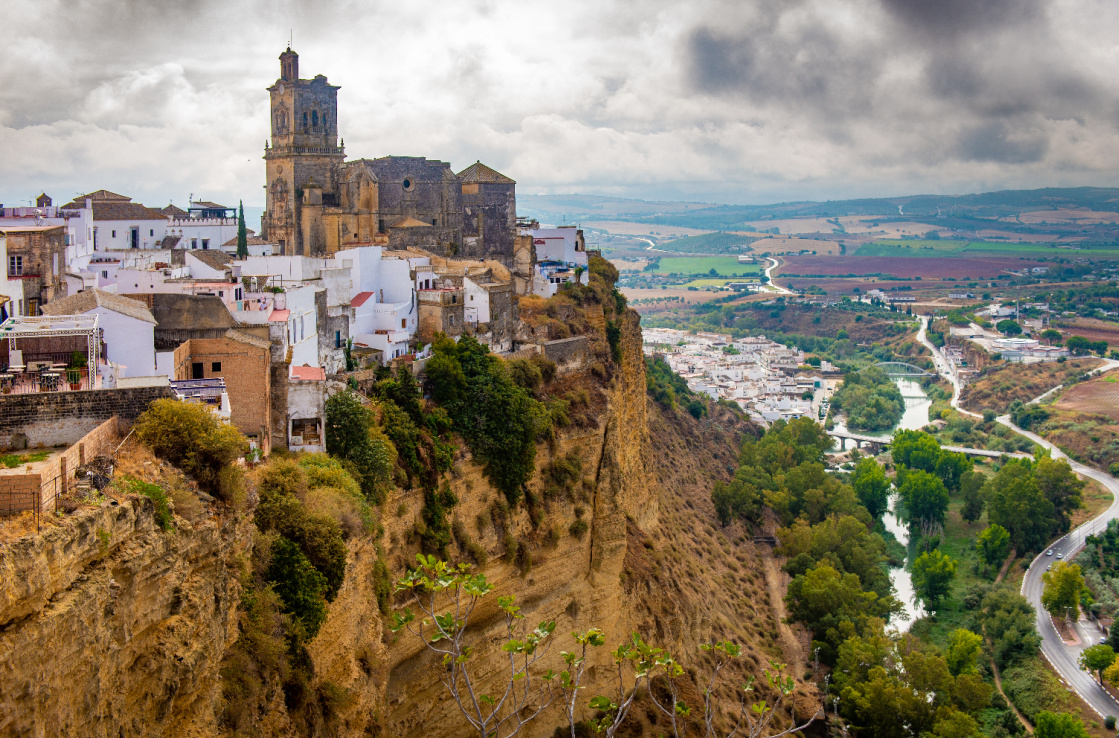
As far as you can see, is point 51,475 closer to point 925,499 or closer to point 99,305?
point 99,305

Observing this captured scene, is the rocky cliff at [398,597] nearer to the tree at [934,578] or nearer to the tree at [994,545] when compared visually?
the tree at [934,578]

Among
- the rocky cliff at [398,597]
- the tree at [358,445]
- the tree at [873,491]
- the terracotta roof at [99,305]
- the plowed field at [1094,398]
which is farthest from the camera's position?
the plowed field at [1094,398]

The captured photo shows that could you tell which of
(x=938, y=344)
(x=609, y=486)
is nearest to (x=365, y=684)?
(x=609, y=486)

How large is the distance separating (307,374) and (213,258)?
1218 cm

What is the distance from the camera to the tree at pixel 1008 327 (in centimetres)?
12006

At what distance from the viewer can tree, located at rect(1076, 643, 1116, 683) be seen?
3866 cm

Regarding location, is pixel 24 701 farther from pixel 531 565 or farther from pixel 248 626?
pixel 531 565

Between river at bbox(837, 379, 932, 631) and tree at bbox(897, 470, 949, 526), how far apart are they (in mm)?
1682

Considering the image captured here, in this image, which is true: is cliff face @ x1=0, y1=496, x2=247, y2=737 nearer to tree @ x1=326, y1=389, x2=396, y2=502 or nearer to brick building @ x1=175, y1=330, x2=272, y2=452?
brick building @ x1=175, y1=330, x2=272, y2=452

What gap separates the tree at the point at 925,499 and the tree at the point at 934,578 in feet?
31.4

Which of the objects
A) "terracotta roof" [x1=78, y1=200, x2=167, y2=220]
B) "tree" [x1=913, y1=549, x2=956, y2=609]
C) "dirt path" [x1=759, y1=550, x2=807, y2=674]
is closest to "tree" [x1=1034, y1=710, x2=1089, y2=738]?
"dirt path" [x1=759, y1=550, x2=807, y2=674]

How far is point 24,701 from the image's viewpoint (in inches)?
355

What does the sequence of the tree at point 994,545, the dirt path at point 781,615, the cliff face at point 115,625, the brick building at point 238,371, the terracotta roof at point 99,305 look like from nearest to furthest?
1. the cliff face at point 115,625
2. the terracotta roof at point 99,305
3. the brick building at point 238,371
4. the dirt path at point 781,615
5. the tree at point 994,545

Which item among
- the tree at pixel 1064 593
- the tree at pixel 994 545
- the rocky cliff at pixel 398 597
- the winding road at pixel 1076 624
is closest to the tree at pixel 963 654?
the winding road at pixel 1076 624
